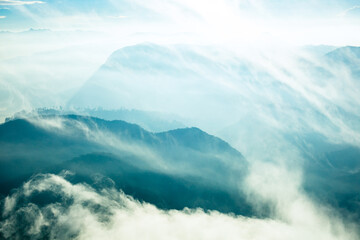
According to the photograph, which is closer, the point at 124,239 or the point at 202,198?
the point at 124,239

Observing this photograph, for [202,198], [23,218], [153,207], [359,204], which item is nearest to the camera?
[23,218]

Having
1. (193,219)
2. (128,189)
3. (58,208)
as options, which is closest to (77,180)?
(58,208)

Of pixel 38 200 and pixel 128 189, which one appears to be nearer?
pixel 38 200

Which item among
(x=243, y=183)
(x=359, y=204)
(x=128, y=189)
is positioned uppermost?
(x=359, y=204)

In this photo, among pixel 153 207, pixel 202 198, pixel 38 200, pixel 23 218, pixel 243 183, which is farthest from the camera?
pixel 243 183

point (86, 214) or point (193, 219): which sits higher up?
point (193, 219)

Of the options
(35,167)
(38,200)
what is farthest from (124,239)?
(35,167)

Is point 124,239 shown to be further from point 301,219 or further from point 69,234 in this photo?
point 301,219

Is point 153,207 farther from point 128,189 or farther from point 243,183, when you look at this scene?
point 243,183

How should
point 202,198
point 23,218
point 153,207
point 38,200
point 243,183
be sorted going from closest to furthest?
point 23,218 → point 38,200 → point 153,207 → point 202,198 → point 243,183
